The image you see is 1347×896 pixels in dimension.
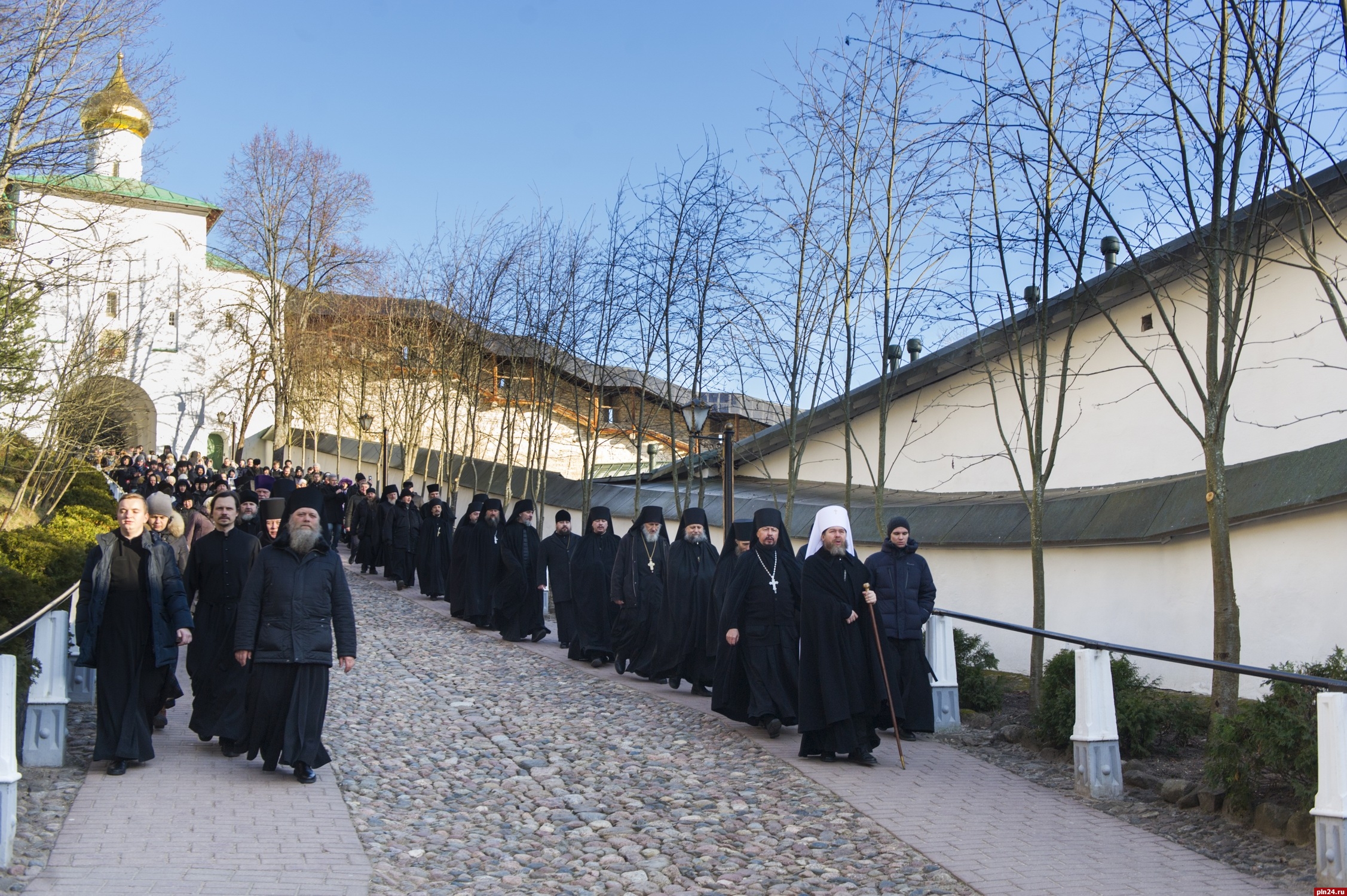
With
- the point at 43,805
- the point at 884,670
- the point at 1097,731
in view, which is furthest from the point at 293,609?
the point at 1097,731

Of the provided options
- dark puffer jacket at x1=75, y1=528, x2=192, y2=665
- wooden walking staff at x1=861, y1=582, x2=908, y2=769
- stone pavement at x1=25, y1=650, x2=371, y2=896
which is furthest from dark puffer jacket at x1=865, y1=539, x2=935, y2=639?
dark puffer jacket at x1=75, y1=528, x2=192, y2=665

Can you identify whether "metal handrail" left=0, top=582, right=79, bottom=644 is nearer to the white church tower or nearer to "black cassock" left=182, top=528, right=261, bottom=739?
"black cassock" left=182, top=528, right=261, bottom=739

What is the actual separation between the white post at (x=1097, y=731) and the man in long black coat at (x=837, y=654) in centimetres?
152

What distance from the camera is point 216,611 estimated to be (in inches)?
358

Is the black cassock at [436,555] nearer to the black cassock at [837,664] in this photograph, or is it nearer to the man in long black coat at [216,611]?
the man in long black coat at [216,611]

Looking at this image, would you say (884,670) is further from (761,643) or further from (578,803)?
(578,803)

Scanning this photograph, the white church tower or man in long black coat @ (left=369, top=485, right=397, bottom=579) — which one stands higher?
the white church tower

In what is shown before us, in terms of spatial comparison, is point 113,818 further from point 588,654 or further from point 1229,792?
point 588,654

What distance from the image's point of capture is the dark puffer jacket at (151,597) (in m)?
7.75

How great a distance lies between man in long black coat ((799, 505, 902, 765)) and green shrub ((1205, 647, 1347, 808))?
247cm

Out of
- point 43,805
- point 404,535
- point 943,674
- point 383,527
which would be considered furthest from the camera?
point 383,527

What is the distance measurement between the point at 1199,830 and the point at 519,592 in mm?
10549

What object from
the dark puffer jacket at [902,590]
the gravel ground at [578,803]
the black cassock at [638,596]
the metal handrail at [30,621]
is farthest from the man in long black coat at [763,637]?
the metal handrail at [30,621]

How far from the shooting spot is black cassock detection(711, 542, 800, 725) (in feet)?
33.0
